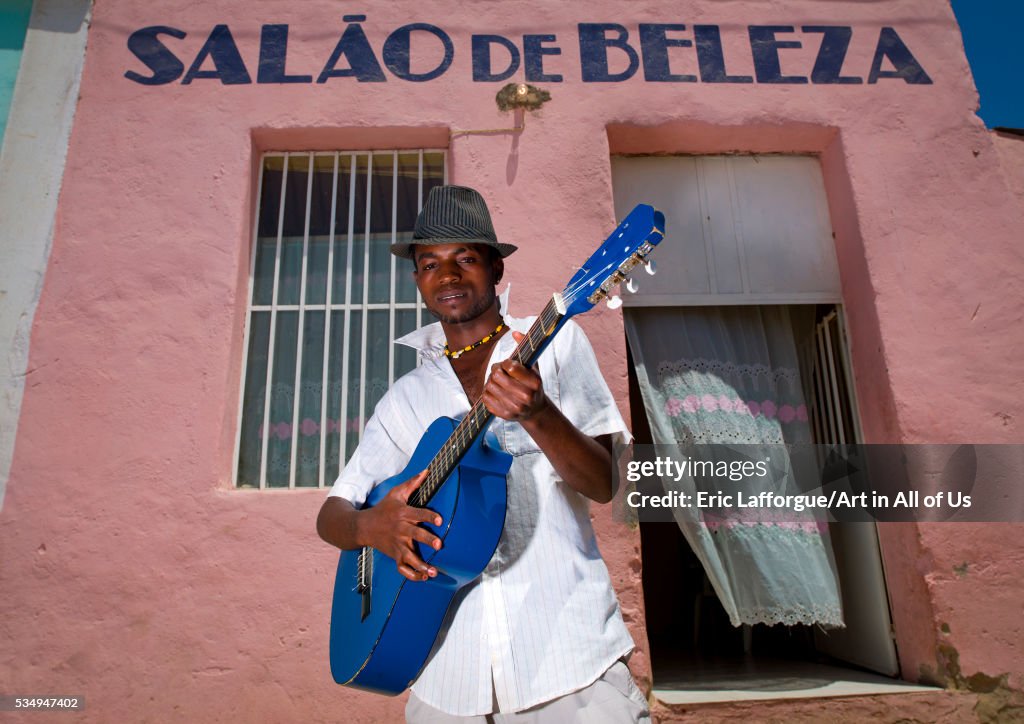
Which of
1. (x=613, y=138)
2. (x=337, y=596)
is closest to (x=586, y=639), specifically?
(x=337, y=596)

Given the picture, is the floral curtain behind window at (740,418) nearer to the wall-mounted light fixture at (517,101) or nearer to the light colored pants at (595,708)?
the wall-mounted light fixture at (517,101)

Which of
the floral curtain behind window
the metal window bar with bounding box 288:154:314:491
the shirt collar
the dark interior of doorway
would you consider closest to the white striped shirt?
the shirt collar

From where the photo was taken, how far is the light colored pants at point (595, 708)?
61.4 inches

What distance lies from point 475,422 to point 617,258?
51cm

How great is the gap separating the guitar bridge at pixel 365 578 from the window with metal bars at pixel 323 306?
1447 millimetres

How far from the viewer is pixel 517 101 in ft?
12.4

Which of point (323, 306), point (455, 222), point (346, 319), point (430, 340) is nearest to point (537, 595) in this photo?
point (430, 340)

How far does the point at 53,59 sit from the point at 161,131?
0.74 m

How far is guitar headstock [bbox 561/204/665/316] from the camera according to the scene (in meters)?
1.41

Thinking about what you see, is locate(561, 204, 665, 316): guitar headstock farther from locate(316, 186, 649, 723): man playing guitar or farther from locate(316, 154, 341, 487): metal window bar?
locate(316, 154, 341, 487): metal window bar

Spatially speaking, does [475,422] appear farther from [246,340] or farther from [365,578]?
[246,340]

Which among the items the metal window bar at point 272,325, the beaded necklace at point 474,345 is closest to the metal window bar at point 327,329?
the metal window bar at point 272,325

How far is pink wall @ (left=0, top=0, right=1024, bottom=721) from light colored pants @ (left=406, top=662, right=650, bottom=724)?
58.9 inches

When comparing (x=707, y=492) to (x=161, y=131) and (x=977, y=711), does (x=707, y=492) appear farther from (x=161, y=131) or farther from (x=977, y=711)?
(x=161, y=131)
